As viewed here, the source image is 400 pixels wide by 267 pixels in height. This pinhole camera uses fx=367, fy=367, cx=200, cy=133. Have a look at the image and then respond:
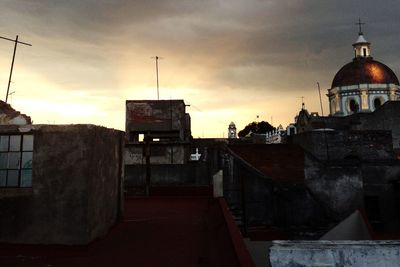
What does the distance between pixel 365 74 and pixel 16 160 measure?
200 ft

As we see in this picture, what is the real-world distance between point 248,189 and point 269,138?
4480cm

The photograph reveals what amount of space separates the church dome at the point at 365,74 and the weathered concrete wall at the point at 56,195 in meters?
59.5

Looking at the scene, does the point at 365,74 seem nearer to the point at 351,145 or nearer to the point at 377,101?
the point at 377,101

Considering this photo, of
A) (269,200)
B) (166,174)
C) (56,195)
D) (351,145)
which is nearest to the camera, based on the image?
(56,195)

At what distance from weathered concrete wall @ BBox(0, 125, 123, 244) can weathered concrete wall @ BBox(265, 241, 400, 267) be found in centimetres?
281

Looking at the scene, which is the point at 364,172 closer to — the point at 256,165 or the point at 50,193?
the point at 256,165

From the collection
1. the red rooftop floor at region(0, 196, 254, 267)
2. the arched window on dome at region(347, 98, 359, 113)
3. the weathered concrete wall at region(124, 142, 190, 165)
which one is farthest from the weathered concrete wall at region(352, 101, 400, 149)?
the red rooftop floor at region(0, 196, 254, 267)

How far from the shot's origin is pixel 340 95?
59.4 metres

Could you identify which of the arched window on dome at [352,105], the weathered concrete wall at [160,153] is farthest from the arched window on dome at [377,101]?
the weathered concrete wall at [160,153]

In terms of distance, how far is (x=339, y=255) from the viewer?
14.5 feet

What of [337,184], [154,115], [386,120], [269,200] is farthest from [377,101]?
[269,200]

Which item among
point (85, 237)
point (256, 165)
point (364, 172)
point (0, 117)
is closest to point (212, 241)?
point (85, 237)

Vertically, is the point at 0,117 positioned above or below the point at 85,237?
above

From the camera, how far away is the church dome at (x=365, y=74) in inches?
2281
